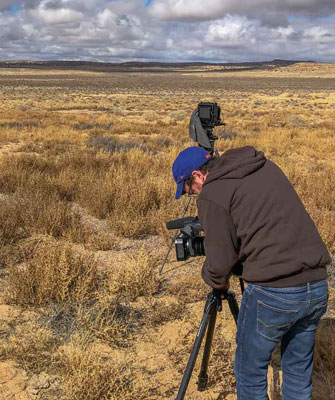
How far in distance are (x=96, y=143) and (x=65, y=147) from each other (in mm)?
1084

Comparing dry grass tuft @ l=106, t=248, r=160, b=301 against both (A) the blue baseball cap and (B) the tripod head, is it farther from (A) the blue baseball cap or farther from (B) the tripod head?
(A) the blue baseball cap

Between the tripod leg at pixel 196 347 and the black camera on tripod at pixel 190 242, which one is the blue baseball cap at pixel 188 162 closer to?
the black camera on tripod at pixel 190 242

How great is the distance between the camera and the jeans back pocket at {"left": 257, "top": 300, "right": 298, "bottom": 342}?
1887 mm

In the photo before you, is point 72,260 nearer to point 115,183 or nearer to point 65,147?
point 115,183

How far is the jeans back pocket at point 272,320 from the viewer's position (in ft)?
6.19

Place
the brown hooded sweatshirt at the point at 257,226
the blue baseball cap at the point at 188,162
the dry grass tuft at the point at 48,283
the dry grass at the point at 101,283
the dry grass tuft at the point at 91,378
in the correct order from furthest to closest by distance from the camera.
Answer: the dry grass tuft at the point at 48,283 < the dry grass at the point at 101,283 < the dry grass tuft at the point at 91,378 < the blue baseball cap at the point at 188,162 < the brown hooded sweatshirt at the point at 257,226

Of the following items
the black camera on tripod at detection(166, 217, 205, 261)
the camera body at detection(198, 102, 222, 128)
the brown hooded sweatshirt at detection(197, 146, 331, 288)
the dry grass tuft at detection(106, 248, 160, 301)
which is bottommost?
the dry grass tuft at detection(106, 248, 160, 301)

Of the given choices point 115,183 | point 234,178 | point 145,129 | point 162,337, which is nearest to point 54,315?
point 162,337

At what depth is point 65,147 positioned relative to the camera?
483 inches

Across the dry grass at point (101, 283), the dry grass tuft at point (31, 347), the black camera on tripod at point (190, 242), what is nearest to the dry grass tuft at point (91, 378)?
the dry grass at point (101, 283)

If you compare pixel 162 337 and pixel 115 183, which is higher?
pixel 115 183

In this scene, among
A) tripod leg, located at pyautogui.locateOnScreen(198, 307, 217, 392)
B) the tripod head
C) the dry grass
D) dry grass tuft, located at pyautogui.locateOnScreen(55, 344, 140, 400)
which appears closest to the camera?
tripod leg, located at pyautogui.locateOnScreen(198, 307, 217, 392)

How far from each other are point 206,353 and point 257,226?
1226 mm

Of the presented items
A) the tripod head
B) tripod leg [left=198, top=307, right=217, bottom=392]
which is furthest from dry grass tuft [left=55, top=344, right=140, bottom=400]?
the tripod head
